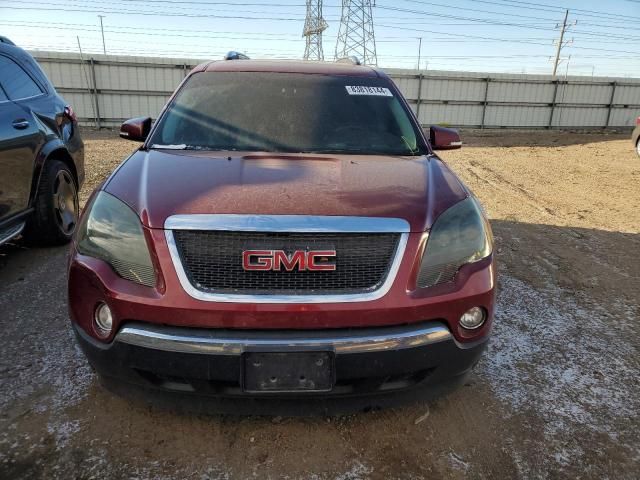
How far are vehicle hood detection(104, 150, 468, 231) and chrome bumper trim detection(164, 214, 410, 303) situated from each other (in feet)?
0.14

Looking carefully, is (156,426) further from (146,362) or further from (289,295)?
(289,295)

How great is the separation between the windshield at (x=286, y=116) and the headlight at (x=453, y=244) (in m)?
0.85

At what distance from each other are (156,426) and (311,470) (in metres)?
0.73

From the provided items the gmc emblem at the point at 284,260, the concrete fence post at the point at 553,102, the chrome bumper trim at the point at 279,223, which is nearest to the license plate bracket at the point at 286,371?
the gmc emblem at the point at 284,260

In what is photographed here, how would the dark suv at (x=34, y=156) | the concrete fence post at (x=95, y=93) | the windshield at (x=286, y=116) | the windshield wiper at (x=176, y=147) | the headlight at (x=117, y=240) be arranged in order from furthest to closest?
the concrete fence post at (x=95, y=93)
the dark suv at (x=34, y=156)
the windshield at (x=286, y=116)
the windshield wiper at (x=176, y=147)
the headlight at (x=117, y=240)

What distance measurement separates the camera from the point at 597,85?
2197 centimetres

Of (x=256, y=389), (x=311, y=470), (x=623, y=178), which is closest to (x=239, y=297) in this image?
(x=256, y=389)

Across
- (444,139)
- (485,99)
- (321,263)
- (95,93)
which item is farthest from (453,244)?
(485,99)

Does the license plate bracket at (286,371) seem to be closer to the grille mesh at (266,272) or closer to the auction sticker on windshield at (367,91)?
Result: the grille mesh at (266,272)

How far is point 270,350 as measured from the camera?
5.72 ft

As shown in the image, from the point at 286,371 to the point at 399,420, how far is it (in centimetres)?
77

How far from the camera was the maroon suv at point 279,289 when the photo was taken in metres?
1.78

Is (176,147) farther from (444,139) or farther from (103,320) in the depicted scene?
(444,139)

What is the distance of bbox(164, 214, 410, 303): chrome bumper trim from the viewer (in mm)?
1807
